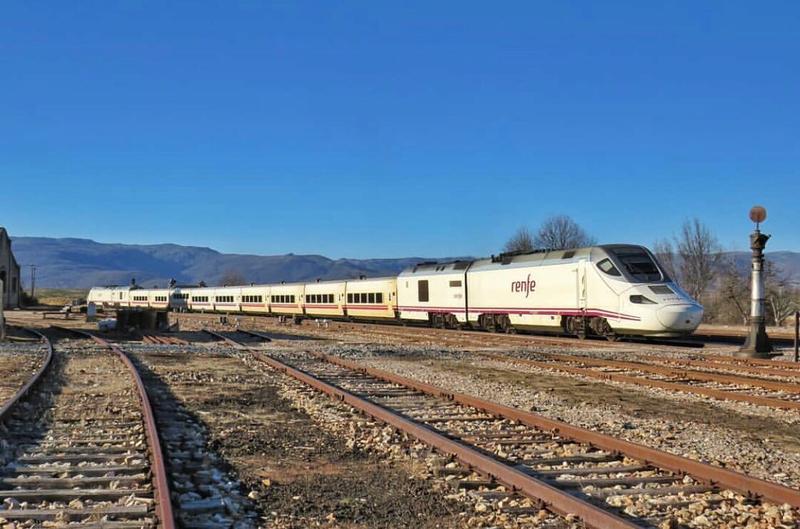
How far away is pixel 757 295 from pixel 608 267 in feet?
17.4

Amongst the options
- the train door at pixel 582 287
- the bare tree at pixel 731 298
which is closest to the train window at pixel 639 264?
the train door at pixel 582 287

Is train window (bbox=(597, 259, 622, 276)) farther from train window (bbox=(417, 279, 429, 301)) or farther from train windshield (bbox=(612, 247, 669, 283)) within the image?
train window (bbox=(417, 279, 429, 301))

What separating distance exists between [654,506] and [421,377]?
31.7 feet

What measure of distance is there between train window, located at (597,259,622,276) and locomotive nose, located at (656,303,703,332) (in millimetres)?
1843

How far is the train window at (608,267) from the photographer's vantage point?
2383cm

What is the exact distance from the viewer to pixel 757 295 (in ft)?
A: 64.0

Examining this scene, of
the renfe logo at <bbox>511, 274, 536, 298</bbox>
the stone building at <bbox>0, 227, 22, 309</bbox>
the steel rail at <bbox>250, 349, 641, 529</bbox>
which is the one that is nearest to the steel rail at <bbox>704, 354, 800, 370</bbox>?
the renfe logo at <bbox>511, 274, 536, 298</bbox>

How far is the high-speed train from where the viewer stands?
2311cm

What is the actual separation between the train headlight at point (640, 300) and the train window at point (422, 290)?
15.2 m

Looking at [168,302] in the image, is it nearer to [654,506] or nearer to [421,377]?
[421,377]

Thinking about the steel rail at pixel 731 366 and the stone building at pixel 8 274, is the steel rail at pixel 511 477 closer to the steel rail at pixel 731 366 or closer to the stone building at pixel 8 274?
the steel rail at pixel 731 366

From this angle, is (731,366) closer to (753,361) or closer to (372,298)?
(753,361)

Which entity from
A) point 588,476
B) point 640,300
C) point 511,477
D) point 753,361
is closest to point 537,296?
point 640,300

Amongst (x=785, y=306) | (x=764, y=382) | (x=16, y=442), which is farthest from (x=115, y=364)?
(x=785, y=306)
